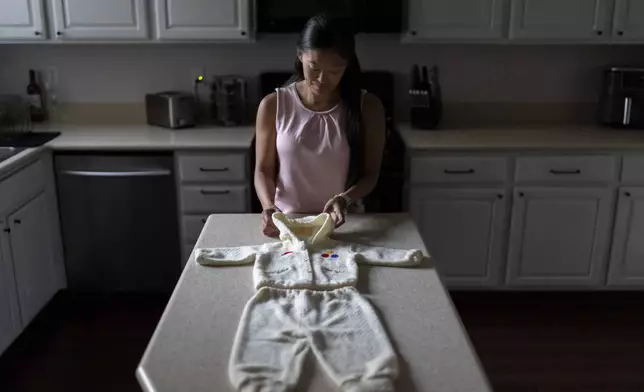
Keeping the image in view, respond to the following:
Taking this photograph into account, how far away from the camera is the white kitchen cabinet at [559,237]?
3006 mm

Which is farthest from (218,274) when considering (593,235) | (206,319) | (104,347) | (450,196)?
(593,235)

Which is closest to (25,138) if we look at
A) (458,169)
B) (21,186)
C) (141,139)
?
(21,186)

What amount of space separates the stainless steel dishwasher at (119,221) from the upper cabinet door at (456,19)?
134 cm

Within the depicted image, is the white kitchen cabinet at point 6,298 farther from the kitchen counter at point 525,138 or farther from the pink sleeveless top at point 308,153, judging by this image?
the kitchen counter at point 525,138

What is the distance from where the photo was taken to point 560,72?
3.42 metres

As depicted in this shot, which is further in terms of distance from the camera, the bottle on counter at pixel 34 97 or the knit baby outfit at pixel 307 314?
the bottle on counter at pixel 34 97

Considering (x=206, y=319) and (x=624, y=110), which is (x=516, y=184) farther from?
(x=206, y=319)

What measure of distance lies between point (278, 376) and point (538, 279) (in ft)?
7.92

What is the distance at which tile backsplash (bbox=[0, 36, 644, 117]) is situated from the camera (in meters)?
3.38

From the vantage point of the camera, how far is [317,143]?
73.2 inches

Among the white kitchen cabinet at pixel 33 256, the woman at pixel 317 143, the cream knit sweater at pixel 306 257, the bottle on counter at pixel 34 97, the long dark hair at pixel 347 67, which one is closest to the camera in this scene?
the cream knit sweater at pixel 306 257

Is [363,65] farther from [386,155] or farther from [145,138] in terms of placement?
[145,138]

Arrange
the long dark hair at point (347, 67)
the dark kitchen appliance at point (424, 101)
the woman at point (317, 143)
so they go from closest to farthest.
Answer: the long dark hair at point (347, 67), the woman at point (317, 143), the dark kitchen appliance at point (424, 101)

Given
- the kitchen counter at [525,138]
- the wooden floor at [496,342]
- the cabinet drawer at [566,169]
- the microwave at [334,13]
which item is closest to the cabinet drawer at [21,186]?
the wooden floor at [496,342]
